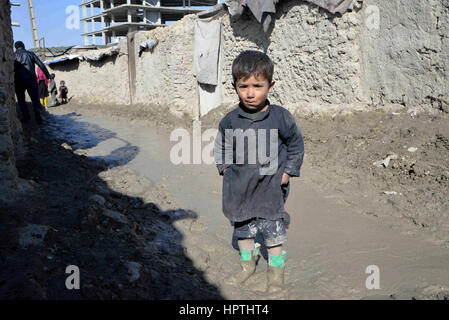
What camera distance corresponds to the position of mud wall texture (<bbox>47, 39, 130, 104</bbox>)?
12.1 m

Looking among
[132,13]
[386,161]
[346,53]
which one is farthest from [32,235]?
[132,13]

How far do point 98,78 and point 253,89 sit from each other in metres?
13.4

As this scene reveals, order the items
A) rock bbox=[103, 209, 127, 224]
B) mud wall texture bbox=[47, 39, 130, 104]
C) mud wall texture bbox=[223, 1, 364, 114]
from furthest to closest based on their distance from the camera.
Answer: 1. mud wall texture bbox=[47, 39, 130, 104]
2. mud wall texture bbox=[223, 1, 364, 114]
3. rock bbox=[103, 209, 127, 224]

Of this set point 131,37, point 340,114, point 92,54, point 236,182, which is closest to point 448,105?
point 340,114

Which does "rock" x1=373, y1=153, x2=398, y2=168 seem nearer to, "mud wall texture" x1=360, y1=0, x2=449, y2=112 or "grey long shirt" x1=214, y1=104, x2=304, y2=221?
"mud wall texture" x1=360, y1=0, x2=449, y2=112

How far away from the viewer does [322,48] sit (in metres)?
5.42

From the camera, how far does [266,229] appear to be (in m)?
1.98

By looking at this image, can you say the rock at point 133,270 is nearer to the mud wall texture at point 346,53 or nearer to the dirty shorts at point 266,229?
the dirty shorts at point 266,229

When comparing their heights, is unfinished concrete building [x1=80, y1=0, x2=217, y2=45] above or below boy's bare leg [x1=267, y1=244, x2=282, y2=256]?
above

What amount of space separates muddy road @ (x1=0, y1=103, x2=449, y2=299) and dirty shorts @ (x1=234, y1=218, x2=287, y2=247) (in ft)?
1.00

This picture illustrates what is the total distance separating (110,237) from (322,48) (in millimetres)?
4667

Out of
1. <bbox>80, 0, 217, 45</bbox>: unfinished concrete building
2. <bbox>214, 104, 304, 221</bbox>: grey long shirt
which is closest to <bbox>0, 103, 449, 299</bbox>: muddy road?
<bbox>214, 104, 304, 221</bbox>: grey long shirt
